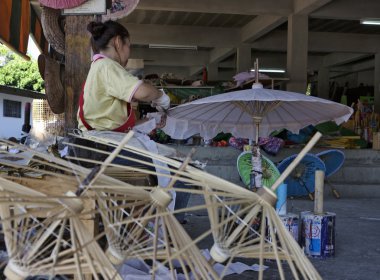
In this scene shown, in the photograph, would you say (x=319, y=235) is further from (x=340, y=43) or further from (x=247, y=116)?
(x=340, y=43)

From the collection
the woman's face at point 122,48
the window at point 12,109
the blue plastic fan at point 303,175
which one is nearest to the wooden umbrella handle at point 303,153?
the woman's face at point 122,48

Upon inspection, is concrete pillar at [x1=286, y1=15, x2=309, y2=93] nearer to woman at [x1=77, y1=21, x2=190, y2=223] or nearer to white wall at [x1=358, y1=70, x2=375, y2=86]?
woman at [x1=77, y1=21, x2=190, y2=223]

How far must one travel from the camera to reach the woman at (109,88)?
9.64 feet

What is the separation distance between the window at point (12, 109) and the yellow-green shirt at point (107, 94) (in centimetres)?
1949

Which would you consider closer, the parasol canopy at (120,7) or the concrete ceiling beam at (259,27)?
the parasol canopy at (120,7)

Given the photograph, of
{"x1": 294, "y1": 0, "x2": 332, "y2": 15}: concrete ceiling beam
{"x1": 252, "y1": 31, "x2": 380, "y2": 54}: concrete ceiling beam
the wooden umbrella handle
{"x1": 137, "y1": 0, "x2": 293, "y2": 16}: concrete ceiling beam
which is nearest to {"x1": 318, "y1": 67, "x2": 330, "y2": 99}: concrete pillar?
{"x1": 252, "y1": 31, "x2": 380, "y2": 54}: concrete ceiling beam

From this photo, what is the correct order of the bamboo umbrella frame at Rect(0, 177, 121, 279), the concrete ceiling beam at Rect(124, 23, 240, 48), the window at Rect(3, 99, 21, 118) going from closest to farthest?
the bamboo umbrella frame at Rect(0, 177, 121, 279)
the concrete ceiling beam at Rect(124, 23, 240, 48)
the window at Rect(3, 99, 21, 118)

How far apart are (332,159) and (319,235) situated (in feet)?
11.6

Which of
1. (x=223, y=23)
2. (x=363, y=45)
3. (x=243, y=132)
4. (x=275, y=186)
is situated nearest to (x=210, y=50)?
(x=223, y=23)

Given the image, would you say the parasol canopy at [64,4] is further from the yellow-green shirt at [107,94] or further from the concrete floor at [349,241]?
the concrete floor at [349,241]

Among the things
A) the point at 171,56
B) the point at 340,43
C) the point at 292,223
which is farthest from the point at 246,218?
the point at 171,56

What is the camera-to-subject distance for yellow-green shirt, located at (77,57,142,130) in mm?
2893

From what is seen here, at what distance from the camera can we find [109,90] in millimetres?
2979

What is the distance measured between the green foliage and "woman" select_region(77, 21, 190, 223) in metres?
20.5
